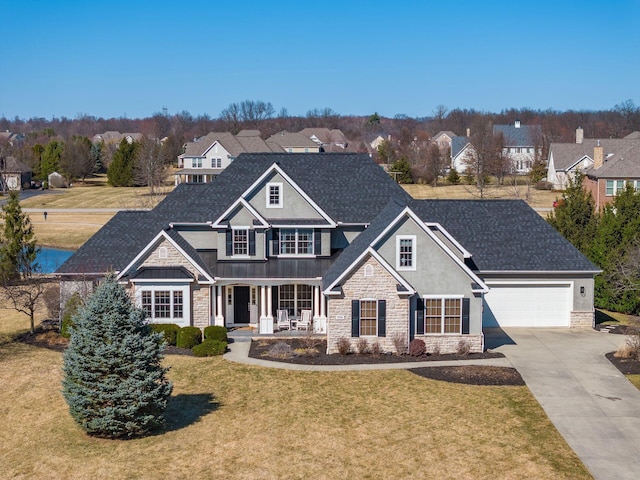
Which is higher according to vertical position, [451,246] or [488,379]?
[451,246]

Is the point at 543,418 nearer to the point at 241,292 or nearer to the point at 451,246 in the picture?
the point at 451,246

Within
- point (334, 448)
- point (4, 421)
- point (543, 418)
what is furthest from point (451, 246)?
point (4, 421)

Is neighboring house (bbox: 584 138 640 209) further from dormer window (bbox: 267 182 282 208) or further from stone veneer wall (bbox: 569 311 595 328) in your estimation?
dormer window (bbox: 267 182 282 208)

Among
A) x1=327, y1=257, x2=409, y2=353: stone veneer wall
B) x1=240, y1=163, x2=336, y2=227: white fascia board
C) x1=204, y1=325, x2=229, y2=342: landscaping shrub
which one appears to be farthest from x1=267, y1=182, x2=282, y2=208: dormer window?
x1=327, y1=257, x2=409, y2=353: stone veneer wall

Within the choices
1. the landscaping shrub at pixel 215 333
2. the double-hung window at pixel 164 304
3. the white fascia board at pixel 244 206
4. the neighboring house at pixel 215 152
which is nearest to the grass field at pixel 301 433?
the landscaping shrub at pixel 215 333

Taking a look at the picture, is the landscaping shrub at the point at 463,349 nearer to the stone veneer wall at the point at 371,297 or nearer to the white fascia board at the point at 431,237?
the stone veneer wall at the point at 371,297

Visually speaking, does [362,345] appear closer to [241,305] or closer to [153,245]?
[241,305]
